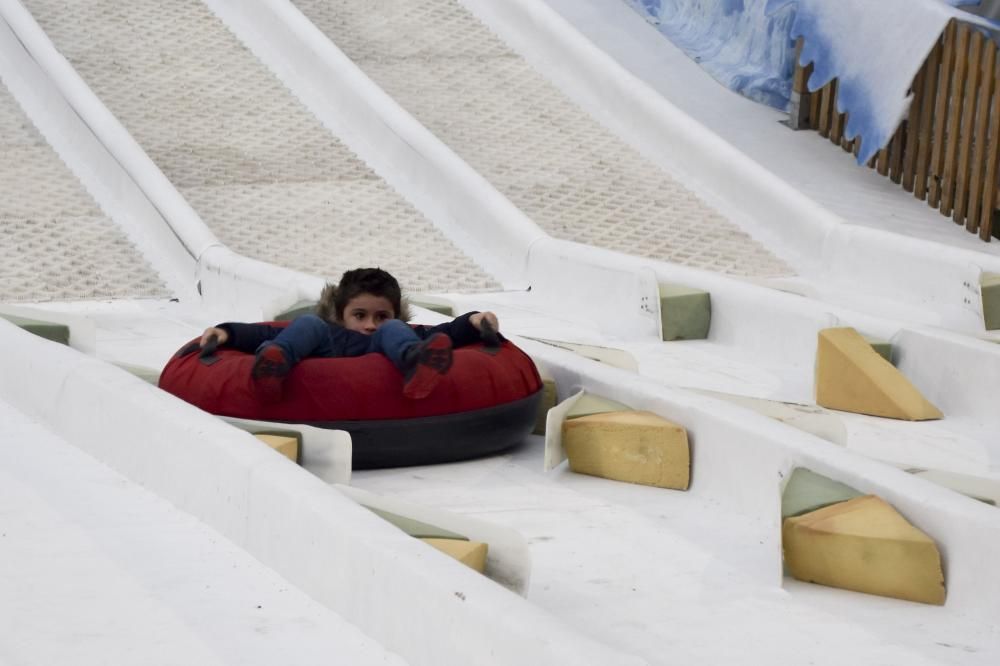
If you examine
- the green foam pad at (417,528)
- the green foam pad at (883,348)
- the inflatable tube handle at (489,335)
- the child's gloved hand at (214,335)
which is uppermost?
the inflatable tube handle at (489,335)

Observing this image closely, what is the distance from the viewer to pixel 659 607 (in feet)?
7.27

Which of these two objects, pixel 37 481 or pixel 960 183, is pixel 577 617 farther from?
pixel 960 183

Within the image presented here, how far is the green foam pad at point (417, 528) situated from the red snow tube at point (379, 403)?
2.26ft

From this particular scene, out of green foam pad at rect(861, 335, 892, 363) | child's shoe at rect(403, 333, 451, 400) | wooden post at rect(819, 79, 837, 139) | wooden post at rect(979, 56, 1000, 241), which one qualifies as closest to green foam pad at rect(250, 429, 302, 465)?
child's shoe at rect(403, 333, 451, 400)

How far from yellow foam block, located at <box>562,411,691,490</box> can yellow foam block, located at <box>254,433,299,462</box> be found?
555 mm

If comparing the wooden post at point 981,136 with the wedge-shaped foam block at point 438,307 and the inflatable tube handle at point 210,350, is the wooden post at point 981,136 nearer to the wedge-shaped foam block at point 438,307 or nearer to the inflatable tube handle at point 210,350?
the wedge-shaped foam block at point 438,307

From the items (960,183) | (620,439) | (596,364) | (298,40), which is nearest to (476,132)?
(298,40)

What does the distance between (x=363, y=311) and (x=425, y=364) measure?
37 centimetres

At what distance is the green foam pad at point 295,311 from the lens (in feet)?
12.9

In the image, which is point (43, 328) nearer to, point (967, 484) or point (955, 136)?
point (967, 484)

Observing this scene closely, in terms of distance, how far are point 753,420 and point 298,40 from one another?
4.38 meters

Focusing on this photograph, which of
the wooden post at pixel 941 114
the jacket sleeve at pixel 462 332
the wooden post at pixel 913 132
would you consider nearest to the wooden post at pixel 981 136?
the wooden post at pixel 941 114

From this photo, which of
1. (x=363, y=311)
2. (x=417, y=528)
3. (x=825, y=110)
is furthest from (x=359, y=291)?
(x=825, y=110)

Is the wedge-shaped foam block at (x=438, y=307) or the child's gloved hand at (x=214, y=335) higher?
the child's gloved hand at (x=214, y=335)
